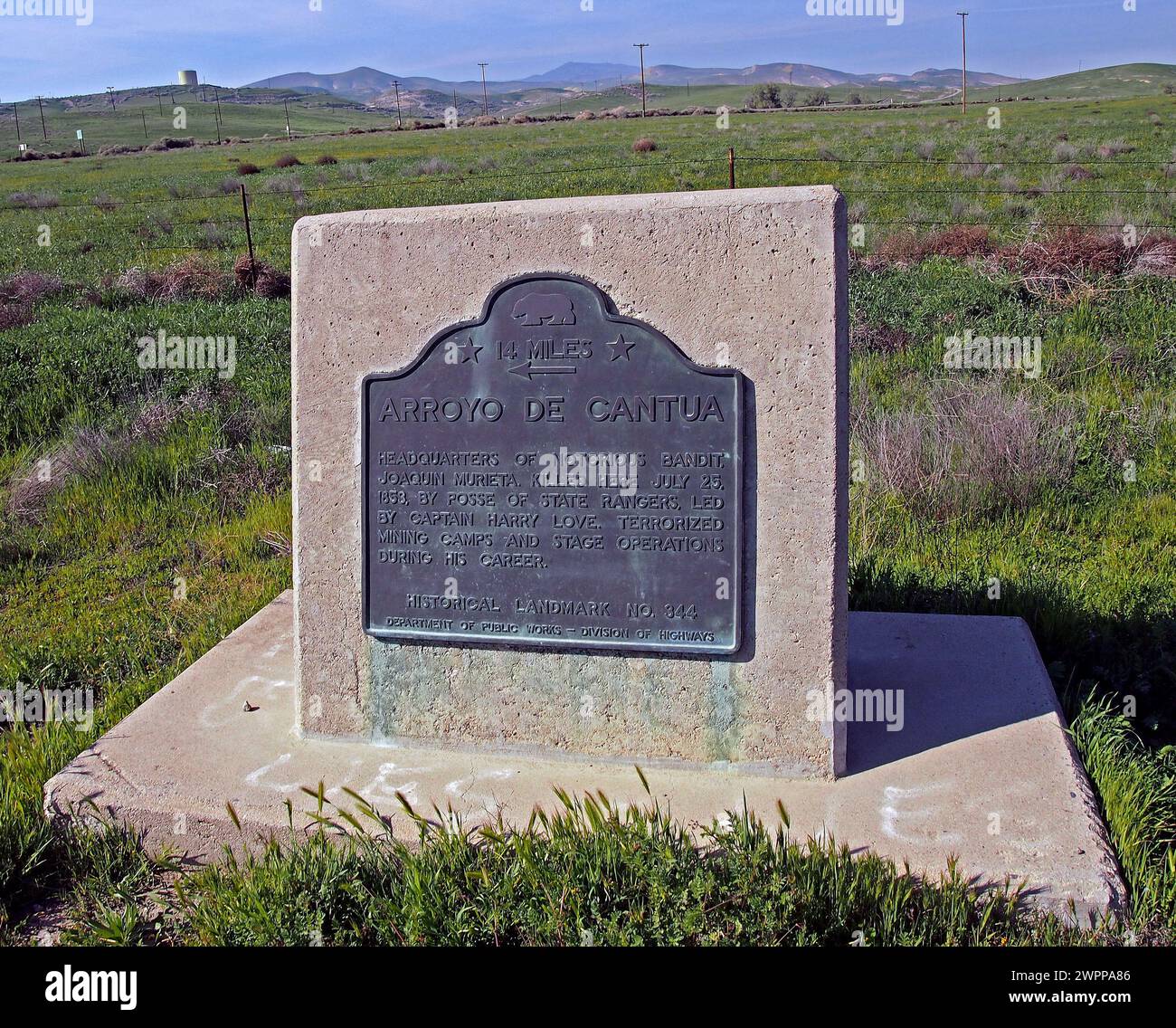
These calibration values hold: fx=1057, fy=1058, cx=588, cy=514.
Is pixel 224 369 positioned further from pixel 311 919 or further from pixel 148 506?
pixel 311 919

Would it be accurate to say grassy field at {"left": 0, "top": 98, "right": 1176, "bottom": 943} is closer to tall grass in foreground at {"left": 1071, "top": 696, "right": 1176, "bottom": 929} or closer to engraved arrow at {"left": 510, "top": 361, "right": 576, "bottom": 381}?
tall grass in foreground at {"left": 1071, "top": 696, "right": 1176, "bottom": 929}

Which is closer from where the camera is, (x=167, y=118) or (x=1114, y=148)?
(x=1114, y=148)

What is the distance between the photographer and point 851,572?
4.86 m

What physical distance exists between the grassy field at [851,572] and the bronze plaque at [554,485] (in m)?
0.63

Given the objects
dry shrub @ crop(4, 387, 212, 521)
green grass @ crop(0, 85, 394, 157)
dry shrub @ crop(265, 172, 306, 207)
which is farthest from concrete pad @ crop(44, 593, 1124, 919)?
green grass @ crop(0, 85, 394, 157)

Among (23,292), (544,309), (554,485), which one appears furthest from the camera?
(23,292)

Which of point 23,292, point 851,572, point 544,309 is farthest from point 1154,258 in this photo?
point 23,292

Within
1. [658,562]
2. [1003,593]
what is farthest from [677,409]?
[1003,593]

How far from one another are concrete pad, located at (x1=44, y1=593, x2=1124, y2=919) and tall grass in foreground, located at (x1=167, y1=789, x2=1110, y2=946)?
17 cm

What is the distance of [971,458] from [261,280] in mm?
9783

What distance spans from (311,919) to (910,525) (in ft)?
12.8

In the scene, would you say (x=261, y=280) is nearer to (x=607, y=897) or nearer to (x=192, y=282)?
(x=192, y=282)

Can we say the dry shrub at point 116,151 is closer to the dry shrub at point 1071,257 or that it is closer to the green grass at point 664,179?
the green grass at point 664,179

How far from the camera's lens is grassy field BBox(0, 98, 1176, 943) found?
2541mm
